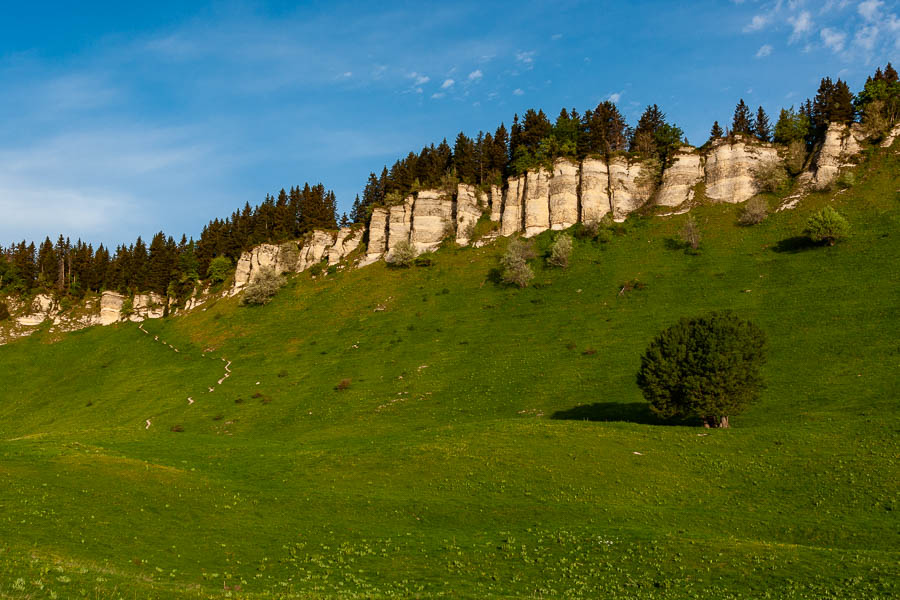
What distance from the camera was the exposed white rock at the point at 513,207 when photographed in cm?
13238

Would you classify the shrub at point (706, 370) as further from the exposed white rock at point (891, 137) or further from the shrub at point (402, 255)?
the exposed white rock at point (891, 137)

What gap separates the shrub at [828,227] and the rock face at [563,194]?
46.0 meters

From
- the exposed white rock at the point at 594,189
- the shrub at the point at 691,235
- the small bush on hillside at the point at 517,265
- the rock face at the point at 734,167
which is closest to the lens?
the shrub at the point at 691,235

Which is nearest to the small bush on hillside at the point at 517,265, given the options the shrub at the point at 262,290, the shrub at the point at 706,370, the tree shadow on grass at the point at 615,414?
the tree shadow on grass at the point at 615,414

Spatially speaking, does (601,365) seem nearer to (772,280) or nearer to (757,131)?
(772,280)

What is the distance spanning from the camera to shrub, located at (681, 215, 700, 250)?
107 meters

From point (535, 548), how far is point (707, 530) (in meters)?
9.94

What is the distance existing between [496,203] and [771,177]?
195ft

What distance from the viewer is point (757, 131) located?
5271 inches

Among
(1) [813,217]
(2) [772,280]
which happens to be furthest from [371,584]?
(1) [813,217]

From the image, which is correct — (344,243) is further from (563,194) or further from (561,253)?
(561,253)

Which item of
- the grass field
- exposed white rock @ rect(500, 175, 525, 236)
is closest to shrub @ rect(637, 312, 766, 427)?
the grass field

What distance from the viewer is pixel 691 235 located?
4240 inches

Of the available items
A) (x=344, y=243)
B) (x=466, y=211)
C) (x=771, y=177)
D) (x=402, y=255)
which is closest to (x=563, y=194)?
(x=466, y=211)
